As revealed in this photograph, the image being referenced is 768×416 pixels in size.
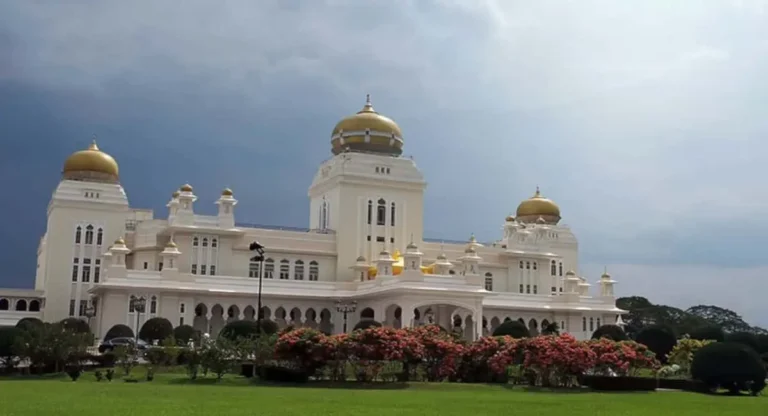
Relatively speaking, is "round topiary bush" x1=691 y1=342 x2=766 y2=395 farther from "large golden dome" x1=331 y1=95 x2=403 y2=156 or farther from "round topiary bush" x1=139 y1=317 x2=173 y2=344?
"large golden dome" x1=331 y1=95 x2=403 y2=156

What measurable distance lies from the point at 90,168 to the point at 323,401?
44297 mm

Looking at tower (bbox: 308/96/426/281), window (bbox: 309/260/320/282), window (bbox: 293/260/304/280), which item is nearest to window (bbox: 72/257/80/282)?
window (bbox: 293/260/304/280)

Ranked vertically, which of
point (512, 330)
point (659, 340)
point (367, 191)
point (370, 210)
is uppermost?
point (367, 191)

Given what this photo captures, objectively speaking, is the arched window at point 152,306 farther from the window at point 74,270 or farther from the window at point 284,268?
the window at point 284,268

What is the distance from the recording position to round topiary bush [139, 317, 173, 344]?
50.2m

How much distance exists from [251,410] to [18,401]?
6.35m

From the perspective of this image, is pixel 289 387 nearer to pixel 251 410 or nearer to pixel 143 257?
pixel 251 410

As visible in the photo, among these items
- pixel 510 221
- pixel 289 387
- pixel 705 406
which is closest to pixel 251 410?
pixel 289 387

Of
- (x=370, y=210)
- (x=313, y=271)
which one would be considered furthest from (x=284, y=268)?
(x=370, y=210)

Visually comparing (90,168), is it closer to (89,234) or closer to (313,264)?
(89,234)

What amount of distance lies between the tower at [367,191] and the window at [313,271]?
1.46 metres

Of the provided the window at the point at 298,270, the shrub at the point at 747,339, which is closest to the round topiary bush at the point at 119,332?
A: the window at the point at 298,270

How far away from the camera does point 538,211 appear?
81312 mm

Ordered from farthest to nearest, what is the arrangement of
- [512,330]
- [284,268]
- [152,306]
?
[284,268], [152,306], [512,330]
